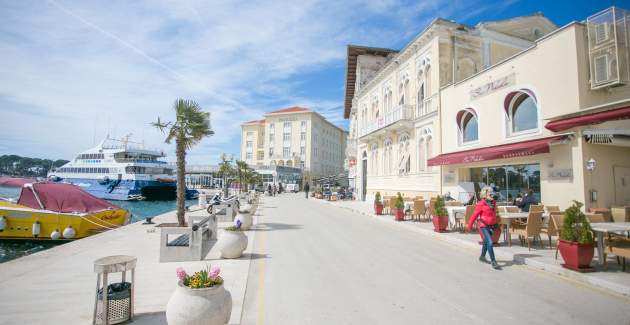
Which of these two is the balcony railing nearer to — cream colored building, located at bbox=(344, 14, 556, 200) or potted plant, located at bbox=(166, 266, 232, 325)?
cream colored building, located at bbox=(344, 14, 556, 200)

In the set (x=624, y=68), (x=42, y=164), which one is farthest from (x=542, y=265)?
(x=42, y=164)

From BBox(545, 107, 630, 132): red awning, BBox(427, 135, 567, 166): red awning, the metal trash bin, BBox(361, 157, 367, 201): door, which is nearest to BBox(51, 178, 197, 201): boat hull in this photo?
BBox(361, 157, 367, 201): door

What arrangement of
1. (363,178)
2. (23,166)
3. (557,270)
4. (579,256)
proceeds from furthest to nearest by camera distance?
1. (23,166)
2. (363,178)
3. (557,270)
4. (579,256)

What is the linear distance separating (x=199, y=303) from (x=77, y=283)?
3950mm

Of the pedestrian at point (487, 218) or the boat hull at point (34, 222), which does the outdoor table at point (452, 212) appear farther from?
the boat hull at point (34, 222)

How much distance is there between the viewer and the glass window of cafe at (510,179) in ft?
45.6

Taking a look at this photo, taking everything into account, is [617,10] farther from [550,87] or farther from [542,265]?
[542,265]

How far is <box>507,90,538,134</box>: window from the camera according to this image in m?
13.4

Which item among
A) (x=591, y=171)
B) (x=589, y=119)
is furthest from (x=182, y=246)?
(x=591, y=171)

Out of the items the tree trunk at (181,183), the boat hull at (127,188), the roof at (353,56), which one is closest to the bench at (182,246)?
the tree trunk at (181,183)

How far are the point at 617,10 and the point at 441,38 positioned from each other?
9623mm

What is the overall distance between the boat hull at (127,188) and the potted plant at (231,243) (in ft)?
147

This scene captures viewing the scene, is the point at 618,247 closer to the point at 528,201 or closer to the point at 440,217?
the point at 528,201

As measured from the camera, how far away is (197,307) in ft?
12.0
